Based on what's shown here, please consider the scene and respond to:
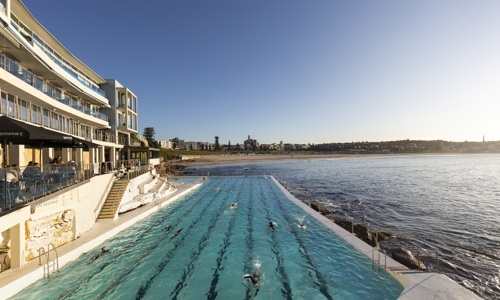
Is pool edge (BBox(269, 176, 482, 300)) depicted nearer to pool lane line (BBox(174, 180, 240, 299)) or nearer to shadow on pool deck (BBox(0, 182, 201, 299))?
pool lane line (BBox(174, 180, 240, 299))

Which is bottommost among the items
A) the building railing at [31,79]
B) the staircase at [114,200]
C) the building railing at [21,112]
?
the staircase at [114,200]

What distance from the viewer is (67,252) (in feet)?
34.3

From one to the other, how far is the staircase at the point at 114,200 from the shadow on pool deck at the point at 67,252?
52 cm

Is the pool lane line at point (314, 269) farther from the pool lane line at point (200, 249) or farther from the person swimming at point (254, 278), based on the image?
the pool lane line at point (200, 249)

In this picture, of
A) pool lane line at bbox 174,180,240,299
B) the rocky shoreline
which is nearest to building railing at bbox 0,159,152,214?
pool lane line at bbox 174,180,240,299

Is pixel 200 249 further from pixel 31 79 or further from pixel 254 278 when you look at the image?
pixel 31 79

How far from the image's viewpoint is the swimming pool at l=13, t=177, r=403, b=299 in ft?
27.0

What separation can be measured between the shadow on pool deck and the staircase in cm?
52

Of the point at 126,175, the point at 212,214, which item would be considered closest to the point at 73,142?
the point at 126,175

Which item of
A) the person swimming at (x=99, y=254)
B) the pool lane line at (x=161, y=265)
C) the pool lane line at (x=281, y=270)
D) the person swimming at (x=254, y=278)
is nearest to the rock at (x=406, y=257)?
the pool lane line at (x=281, y=270)

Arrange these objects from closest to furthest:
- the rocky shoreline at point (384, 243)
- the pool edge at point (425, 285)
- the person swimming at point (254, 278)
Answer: the pool edge at point (425, 285) < the person swimming at point (254, 278) < the rocky shoreline at point (384, 243)

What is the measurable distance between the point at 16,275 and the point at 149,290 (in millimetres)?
5069

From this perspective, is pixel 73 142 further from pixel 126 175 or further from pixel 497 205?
pixel 497 205

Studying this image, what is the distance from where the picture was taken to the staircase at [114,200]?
15.4 m
